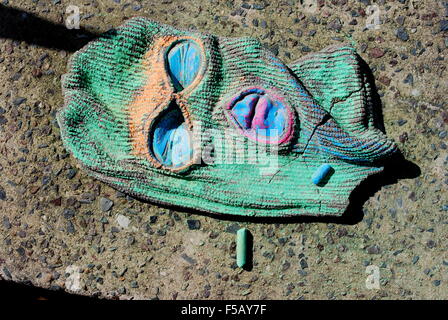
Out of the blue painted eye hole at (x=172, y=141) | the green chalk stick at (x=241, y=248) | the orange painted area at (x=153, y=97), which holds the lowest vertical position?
the green chalk stick at (x=241, y=248)

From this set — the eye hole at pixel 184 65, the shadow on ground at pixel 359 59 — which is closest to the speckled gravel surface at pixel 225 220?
the shadow on ground at pixel 359 59

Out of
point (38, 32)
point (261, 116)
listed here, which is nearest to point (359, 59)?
point (261, 116)

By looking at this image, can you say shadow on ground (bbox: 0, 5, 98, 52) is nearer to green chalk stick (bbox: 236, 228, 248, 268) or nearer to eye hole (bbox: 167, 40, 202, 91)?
eye hole (bbox: 167, 40, 202, 91)

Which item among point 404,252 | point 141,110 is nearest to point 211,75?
point 141,110

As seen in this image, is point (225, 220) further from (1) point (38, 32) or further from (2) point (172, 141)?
(1) point (38, 32)

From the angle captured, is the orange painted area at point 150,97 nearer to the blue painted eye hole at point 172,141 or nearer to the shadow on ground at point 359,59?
the blue painted eye hole at point 172,141

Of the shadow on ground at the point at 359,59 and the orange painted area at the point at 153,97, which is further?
the shadow on ground at the point at 359,59

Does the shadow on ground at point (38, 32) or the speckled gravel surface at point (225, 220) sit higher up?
the shadow on ground at point (38, 32)
